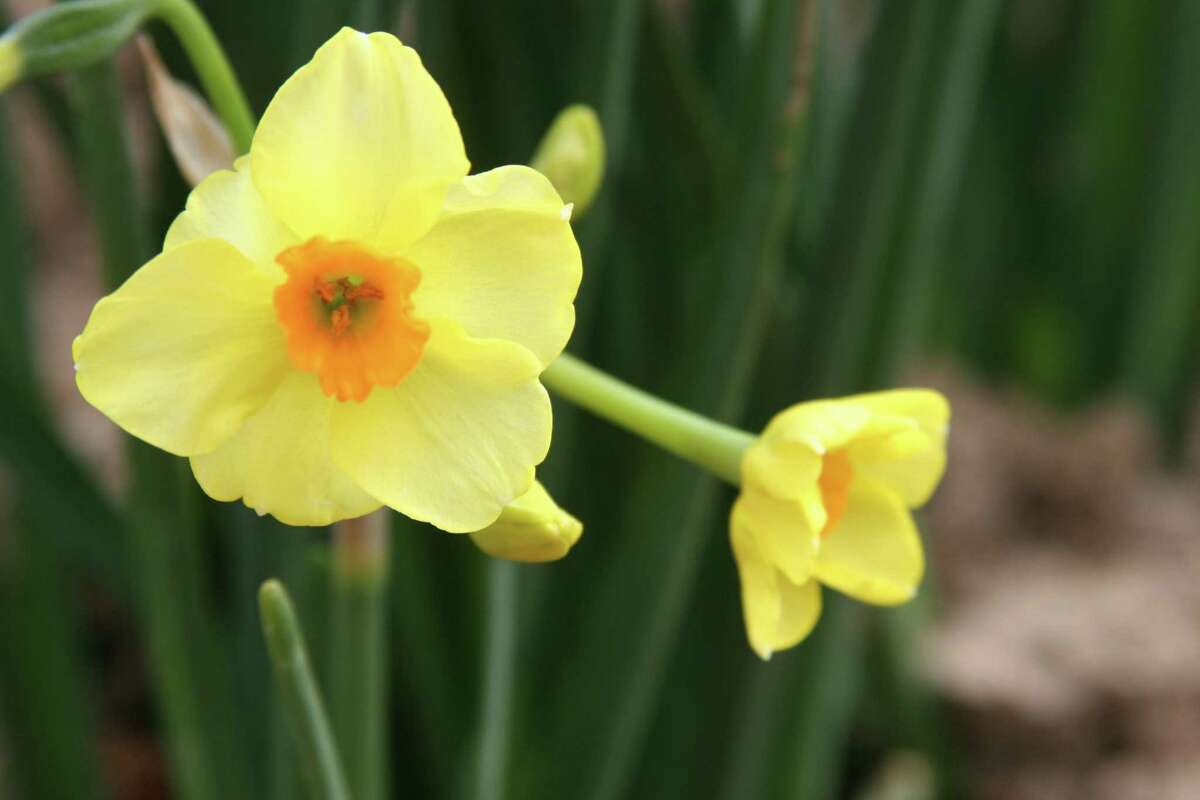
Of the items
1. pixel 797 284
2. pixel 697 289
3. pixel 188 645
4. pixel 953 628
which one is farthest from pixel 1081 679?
pixel 188 645

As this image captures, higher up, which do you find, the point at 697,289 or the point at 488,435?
the point at 488,435

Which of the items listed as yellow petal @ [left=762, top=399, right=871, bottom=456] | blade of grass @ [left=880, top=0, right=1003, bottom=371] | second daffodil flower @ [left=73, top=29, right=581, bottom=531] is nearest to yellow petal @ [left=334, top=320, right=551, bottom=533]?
second daffodil flower @ [left=73, top=29, right=581, bottom=531]

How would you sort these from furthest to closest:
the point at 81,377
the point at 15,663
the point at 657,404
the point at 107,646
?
the point at 107,646 < the point at 15,663 < the point at 657,404 < the point at 81,377

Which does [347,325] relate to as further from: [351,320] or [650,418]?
[650,418]

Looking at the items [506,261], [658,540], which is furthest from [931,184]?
[506,261]

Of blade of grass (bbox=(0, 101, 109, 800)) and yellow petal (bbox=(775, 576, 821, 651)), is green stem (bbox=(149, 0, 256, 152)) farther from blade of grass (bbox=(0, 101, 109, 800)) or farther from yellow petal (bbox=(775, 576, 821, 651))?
blade of grass (bbox=(0, 101, 109, 800))

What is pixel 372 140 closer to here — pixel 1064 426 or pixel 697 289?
pixel 697 289
